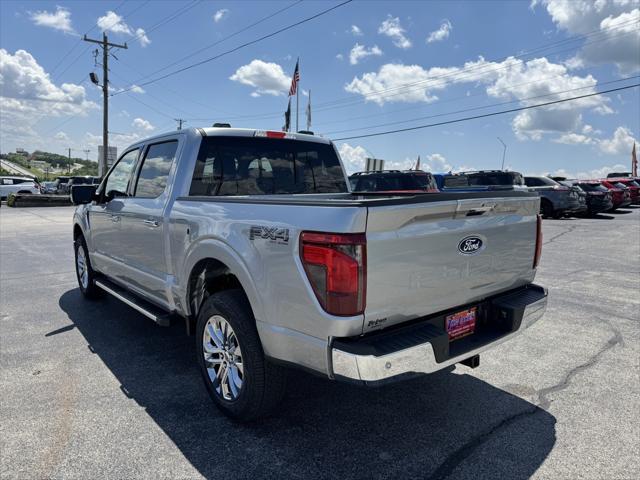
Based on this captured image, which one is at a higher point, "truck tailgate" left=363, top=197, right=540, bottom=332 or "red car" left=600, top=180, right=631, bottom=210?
"red car" left=600, top=180, right=631, bottom=210

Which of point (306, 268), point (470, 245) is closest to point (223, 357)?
point (306, 268)

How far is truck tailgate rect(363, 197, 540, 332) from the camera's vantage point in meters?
2.41

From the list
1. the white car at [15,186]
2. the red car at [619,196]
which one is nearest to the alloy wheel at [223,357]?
the red car at [619,196]

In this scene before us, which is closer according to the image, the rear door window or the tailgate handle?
the tailgate handle

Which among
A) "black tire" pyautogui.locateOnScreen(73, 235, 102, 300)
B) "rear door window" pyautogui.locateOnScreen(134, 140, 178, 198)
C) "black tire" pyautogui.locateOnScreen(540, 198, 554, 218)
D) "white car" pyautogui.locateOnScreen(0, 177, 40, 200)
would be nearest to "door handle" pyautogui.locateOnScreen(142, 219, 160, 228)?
"rear door window" pyautogui.locateOnScreen(134, 140, 178, 198)

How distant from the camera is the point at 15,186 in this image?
31.0 metres

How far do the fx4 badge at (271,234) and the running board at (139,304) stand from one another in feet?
4.93

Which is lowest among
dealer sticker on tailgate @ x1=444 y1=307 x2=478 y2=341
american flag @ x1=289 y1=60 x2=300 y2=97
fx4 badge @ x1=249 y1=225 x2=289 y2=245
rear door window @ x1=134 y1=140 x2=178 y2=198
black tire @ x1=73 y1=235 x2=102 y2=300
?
black tire @ x1=73 y1=235 x2=102 y2=300

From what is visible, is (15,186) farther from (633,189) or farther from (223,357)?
(633,189)

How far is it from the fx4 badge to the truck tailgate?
1.55 ft

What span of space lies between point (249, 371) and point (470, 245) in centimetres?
154

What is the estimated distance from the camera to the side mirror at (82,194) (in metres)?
5.30

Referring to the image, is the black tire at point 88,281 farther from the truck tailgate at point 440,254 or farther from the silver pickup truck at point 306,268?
the truck tailgate at point 440,254

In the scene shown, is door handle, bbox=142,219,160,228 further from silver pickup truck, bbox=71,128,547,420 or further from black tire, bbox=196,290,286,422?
black tire, bbox=196,290,286,422
